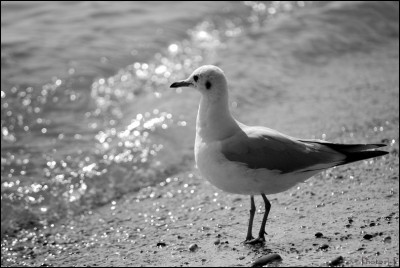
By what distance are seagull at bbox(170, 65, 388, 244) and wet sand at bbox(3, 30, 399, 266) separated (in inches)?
15.5

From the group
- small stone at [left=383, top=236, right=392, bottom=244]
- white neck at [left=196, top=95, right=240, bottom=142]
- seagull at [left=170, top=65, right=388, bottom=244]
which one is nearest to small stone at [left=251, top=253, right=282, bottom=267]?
seagull at [left=170, top=65, right=388, bottom=244]

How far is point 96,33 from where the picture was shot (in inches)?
451

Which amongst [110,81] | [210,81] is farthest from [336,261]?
[110,81]

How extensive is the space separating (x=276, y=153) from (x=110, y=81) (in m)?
5.41

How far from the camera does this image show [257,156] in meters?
5.00

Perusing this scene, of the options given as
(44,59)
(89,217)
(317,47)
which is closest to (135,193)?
(89,217)

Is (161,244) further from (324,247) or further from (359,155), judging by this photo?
(359,155)

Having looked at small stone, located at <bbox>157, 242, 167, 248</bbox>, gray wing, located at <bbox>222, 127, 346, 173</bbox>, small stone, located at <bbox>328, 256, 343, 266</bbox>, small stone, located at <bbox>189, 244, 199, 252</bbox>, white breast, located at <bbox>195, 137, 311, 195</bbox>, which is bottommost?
small stone, located at <bbox>157, 242, 167, 248</bbox>

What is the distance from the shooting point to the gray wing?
4977 mm

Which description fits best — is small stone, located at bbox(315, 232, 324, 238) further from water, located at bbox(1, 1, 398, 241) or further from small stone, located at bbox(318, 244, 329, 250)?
water, located at bbox(1, 1, 398, 241)

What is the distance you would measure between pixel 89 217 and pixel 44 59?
15.1 feet

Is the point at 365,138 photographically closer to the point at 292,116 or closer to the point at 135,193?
the point at 292,116

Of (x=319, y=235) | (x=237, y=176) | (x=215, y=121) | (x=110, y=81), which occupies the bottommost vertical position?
(x=110, y=81)

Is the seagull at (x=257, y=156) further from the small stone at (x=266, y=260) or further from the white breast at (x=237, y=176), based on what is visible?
the small stone at (x=266, y=260)
